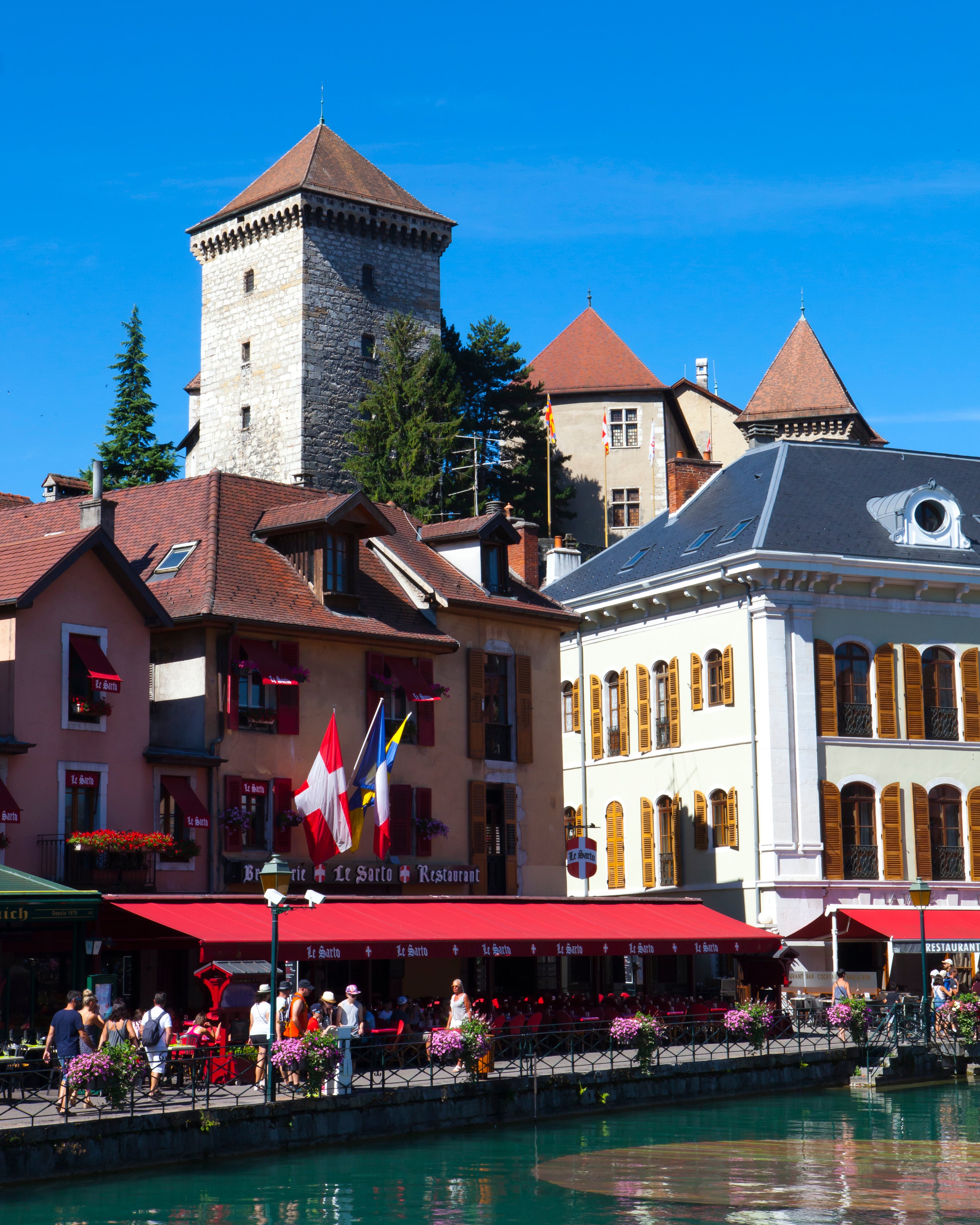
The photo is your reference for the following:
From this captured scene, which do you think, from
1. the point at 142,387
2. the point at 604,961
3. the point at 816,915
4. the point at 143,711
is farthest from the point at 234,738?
the point at 142,387

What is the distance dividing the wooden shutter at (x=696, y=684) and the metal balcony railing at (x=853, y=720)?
3.18 meters

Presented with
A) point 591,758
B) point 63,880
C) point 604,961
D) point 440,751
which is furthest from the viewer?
point 591,758

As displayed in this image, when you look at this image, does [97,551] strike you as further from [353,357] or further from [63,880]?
[353,357]

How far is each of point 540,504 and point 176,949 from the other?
47.9 m

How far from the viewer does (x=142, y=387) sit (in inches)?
2881

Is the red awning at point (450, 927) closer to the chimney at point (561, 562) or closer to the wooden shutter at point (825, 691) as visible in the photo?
the wooden shutter at point (825, 691)

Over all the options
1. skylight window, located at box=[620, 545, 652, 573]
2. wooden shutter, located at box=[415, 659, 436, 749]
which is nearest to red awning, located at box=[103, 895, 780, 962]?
wooden shutter, located at box=[415, 659, 436, 749]

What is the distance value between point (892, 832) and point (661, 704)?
20.8ft

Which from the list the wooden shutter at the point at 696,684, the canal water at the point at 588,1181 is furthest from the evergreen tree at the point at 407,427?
the canal water at the point at 588,1181

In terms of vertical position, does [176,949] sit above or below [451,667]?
below

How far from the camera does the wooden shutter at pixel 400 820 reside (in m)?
34.2

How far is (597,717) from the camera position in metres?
45.7

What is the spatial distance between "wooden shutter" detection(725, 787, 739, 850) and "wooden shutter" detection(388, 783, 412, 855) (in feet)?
29.9

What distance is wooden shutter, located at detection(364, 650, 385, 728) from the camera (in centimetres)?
3456
